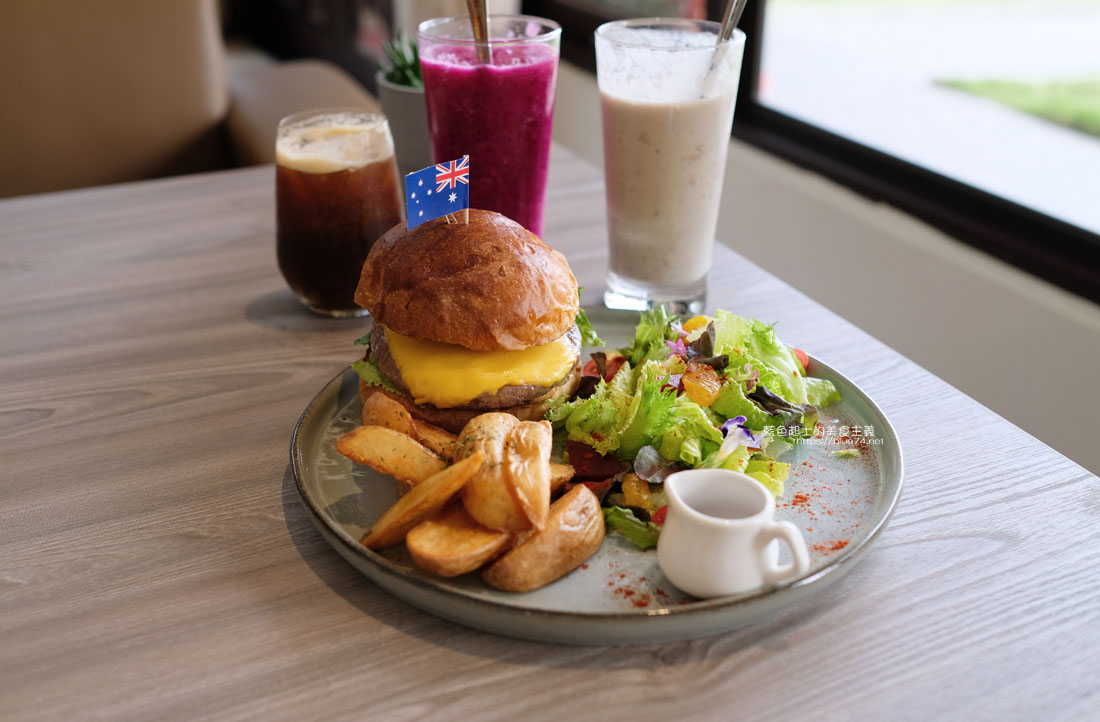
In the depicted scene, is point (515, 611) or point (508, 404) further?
point (508, 404)

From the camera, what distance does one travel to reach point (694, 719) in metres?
0.85

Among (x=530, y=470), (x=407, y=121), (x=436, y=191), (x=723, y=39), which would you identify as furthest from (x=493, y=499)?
(x=407, y=121)

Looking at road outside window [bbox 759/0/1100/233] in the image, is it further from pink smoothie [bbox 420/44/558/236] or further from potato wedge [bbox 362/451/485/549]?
potato wedge [bbox 362/451/485/549]

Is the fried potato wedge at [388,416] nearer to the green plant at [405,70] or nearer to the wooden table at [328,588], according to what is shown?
the wooden table at [328,588]

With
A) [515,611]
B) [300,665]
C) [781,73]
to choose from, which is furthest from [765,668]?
[781,73]

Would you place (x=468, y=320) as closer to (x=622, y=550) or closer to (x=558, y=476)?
(x=558, y=476)

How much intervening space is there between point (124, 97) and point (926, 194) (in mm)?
2590

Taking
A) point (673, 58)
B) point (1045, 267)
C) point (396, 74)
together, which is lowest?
point (1045, 267)

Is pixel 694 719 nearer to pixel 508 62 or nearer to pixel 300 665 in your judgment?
pixel 300 665

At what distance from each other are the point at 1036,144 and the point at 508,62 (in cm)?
212

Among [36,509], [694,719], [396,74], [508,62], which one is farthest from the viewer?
[396,74]

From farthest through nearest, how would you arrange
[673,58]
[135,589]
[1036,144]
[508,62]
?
1. [1036,144]
2. [508,62]
3. [673,58]
4. [135,589]

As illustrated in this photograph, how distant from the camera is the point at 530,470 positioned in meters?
0.99

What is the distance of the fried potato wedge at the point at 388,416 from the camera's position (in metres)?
1.15
